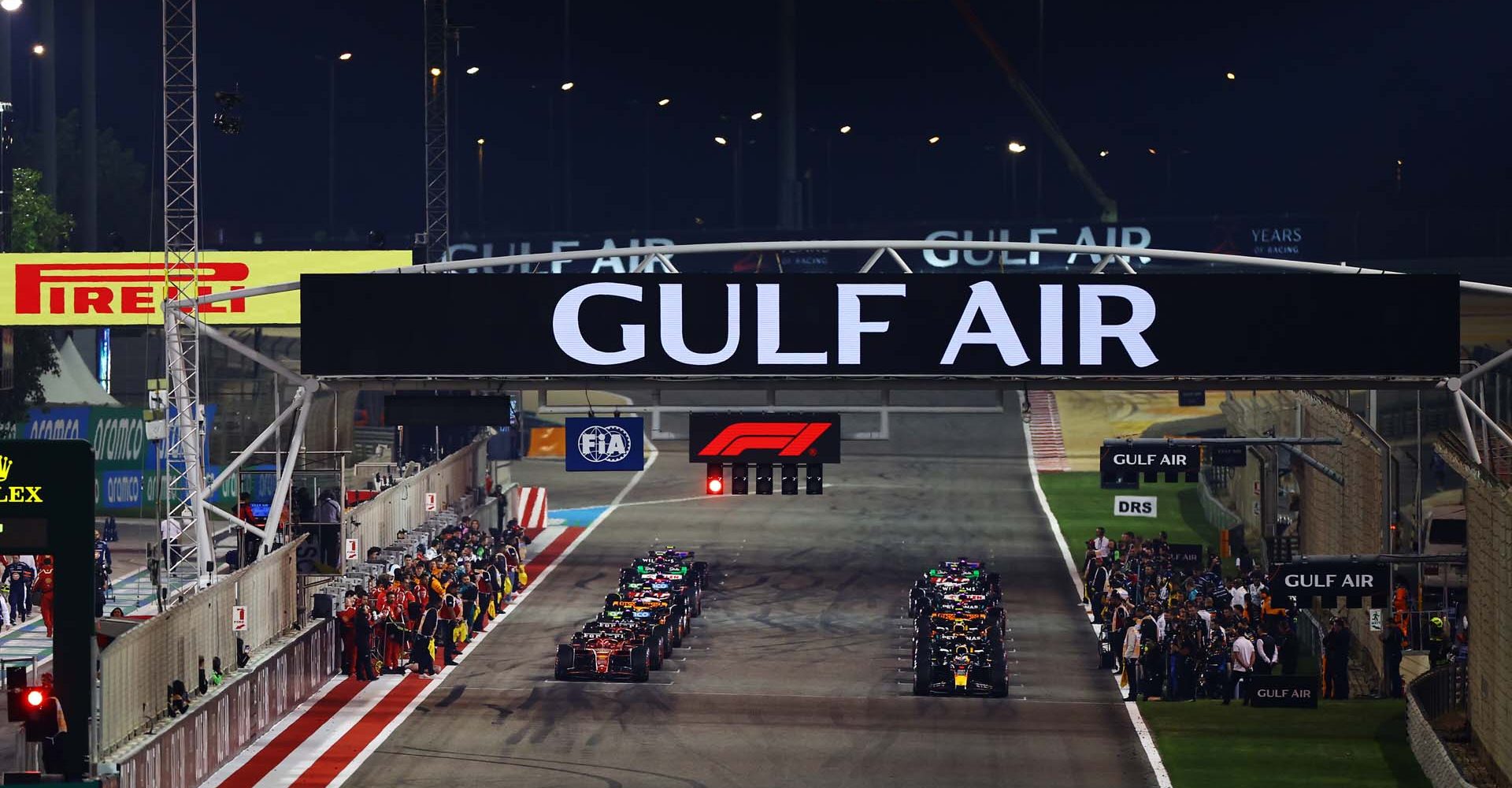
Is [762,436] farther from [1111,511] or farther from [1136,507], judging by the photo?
[1111,511]

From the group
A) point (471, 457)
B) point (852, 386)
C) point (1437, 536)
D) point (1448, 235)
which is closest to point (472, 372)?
point (852, 386)

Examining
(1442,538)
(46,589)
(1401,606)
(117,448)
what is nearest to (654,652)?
(46,589)

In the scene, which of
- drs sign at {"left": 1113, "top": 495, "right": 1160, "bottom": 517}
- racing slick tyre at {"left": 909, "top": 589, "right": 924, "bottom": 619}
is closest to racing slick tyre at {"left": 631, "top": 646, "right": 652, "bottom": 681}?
racing slick tyre at {"left": 909, "top": 589, "right": 924, "bottom": 619}

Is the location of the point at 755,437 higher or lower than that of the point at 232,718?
higher

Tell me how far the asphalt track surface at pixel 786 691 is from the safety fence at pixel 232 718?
78.5 inches

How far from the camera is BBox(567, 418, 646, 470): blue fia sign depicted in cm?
2916

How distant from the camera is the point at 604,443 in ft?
96.0

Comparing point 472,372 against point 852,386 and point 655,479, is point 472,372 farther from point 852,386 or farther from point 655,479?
point 655,479

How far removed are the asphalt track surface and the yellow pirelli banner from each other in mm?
11865

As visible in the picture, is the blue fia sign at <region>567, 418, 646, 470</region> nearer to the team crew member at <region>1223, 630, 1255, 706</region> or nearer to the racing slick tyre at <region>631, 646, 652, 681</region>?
the racing slick tyre at <region>631, 646, 652, 681</region>

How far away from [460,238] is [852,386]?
57.2m

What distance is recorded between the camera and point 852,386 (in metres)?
25.3

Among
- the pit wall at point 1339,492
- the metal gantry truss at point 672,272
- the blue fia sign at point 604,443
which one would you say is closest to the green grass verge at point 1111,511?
the pit wall at point 1339,492

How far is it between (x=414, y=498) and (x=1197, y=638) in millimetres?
18999
